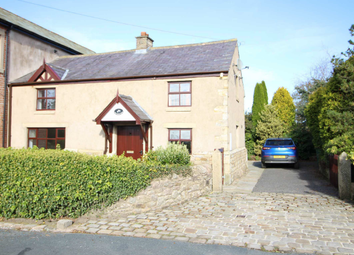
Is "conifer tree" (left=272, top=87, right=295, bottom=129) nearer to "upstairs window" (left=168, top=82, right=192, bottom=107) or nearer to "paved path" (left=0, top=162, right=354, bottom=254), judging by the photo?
"upstairs window" (left=168, top=82, right=192, bottom=107)

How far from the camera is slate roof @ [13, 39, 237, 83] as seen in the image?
13773 mm

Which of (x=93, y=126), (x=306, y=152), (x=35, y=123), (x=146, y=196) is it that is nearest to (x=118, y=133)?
(x=93, y=126)

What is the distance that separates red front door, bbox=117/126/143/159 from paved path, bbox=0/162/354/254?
5532 mm

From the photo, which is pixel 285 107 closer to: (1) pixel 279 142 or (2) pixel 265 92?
(2) pixel 265 92

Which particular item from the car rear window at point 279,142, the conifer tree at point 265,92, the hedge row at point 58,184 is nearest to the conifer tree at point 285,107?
the conifer tree at point 265,92

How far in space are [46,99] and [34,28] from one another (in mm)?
5650

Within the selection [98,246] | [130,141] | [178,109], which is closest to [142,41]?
[178,109]

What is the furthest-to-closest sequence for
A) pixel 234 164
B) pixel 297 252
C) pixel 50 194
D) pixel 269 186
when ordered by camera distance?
pixel 234 164 < pixel 269 186 < pixel 50 194 < pixel 297 252

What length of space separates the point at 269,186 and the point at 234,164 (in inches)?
92.6

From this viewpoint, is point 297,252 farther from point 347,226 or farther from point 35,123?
point 35,123

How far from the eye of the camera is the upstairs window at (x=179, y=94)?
13.5m

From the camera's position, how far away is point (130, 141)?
1402 cm

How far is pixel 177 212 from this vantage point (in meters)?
7.73

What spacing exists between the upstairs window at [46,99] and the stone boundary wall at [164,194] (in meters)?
9.46
